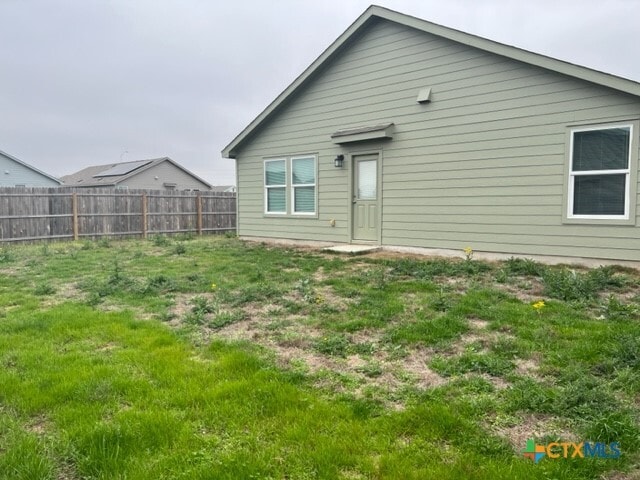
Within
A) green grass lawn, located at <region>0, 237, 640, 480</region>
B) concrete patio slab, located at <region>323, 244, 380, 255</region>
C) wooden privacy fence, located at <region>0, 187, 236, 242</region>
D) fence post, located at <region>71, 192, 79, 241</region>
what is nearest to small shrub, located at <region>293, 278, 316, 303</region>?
green grass lawn, located at <region>0, 237, 640, 480</region>

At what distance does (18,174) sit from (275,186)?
23.3m

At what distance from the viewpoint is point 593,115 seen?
23.5 feet

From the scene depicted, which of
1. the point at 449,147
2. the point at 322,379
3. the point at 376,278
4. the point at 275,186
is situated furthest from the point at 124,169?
the point at 322,379

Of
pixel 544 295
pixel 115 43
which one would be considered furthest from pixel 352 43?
pixel 115 43

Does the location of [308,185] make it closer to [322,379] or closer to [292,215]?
[292,215]

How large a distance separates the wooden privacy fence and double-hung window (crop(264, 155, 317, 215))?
5935 mm

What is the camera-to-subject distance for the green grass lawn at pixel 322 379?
226cm

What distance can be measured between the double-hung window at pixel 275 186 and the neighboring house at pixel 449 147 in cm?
4

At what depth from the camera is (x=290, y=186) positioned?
1202cm

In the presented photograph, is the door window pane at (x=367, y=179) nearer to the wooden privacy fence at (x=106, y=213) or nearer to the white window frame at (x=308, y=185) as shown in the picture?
the white window frame at (x=308, y=185)

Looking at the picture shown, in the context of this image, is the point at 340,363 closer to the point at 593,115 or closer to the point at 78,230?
the point at 593,115

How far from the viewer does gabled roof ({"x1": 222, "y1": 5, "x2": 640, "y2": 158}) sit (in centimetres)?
682

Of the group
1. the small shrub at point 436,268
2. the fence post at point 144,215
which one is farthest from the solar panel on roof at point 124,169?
the small shrub at point 436,268

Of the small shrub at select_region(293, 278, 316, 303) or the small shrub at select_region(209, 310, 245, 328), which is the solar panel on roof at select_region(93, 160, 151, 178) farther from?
the small shrub at select_region(209, 310, 245, 328)
